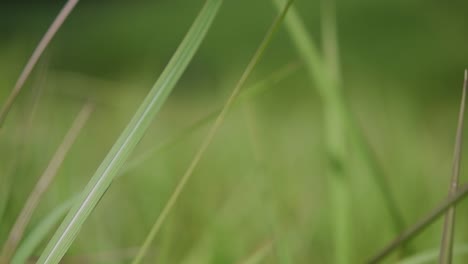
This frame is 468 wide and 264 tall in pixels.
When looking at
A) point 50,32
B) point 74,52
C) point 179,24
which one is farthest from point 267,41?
point 179,24

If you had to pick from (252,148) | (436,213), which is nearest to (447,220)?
(436,213)

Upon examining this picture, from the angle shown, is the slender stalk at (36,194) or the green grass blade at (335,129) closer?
the slender stalk at (36,194)

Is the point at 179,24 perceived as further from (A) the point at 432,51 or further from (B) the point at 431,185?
(B) the point at 431,185

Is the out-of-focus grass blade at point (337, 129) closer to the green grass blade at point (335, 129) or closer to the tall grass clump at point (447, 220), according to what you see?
the green grass blade at point (335, 129)

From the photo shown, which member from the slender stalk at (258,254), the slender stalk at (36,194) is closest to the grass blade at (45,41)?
the slender stalk at (36,194)

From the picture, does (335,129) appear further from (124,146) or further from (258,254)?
(124,146)
